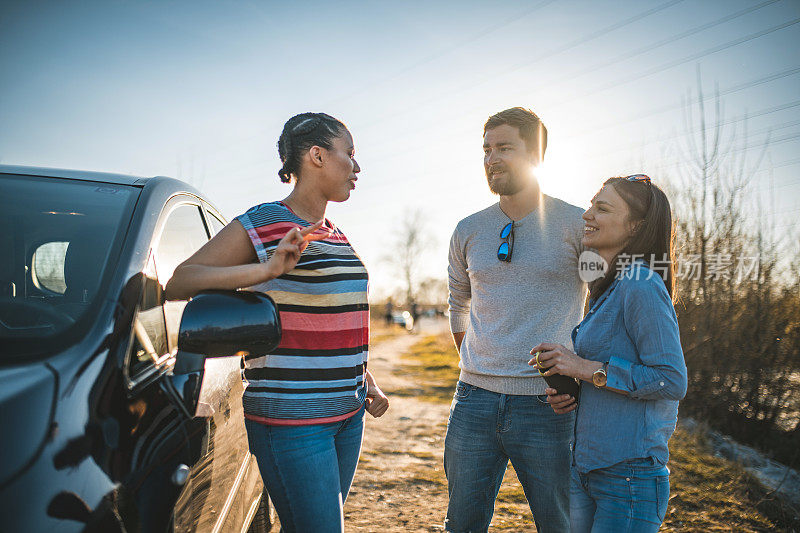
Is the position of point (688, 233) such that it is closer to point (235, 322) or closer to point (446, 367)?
point (235, 322)

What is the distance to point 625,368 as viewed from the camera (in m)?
1.80

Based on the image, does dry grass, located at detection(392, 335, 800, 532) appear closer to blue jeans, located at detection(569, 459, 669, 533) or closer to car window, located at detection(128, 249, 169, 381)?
blue jeans, located at detection(569, 459, 669, 533)

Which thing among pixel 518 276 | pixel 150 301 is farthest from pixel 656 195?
pixel 150 301

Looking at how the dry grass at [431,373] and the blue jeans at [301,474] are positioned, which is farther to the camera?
the dry grass at [431,373]

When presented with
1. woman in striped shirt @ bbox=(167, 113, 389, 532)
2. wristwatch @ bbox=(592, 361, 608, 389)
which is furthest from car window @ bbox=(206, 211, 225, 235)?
wristwatch @ bbox=(592, 361, 608, 389)

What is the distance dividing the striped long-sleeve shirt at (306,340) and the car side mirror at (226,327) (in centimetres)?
23

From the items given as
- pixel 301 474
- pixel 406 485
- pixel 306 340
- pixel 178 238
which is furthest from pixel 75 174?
pixel 406 485

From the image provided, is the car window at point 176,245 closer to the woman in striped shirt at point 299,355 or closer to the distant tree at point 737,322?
the woman in striped shirt at point 299,355

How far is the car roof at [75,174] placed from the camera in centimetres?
194

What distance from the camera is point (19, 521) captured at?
37.6 inches

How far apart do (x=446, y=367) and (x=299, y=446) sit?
13061 mm

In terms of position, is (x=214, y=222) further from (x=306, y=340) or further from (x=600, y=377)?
(x=600, y=377)

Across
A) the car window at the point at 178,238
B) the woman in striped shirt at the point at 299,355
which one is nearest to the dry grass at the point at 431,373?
the car window at the point at 178,238

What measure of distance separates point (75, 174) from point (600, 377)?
1.96m
